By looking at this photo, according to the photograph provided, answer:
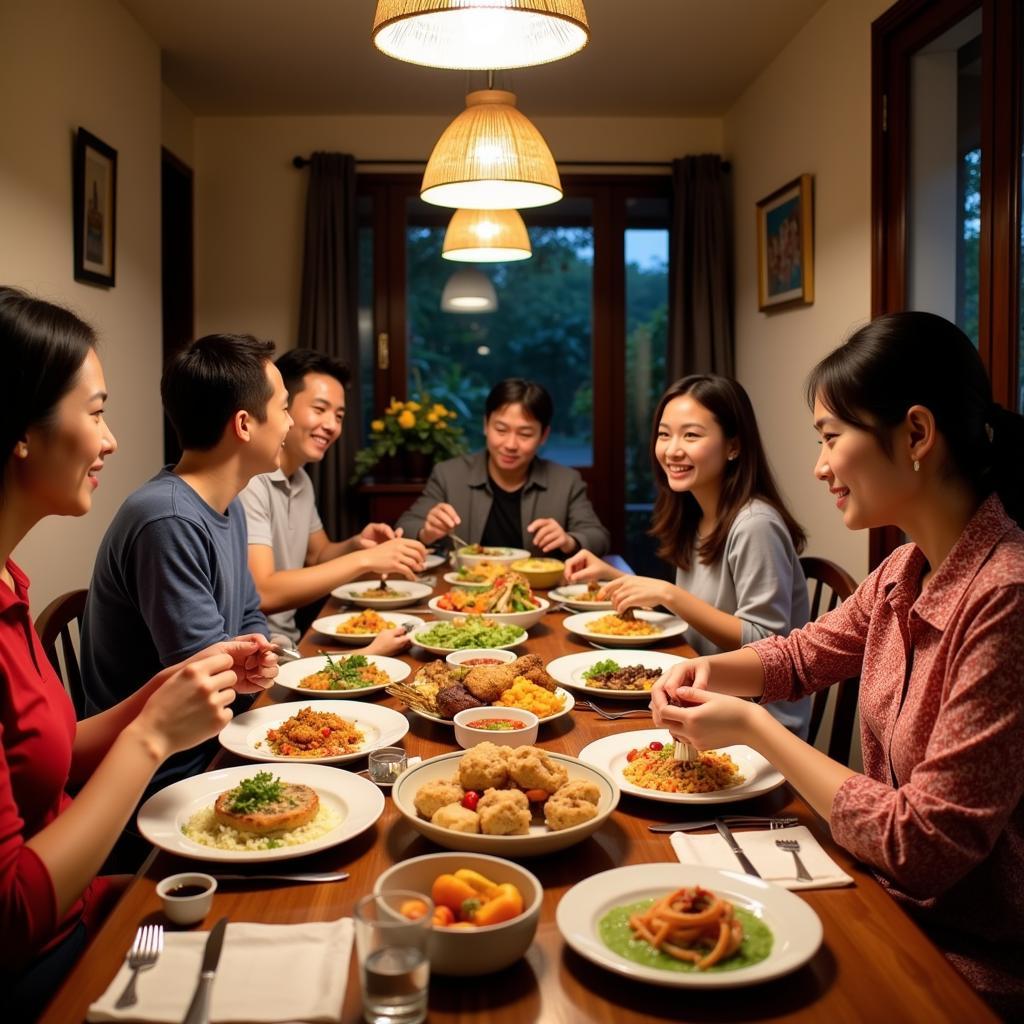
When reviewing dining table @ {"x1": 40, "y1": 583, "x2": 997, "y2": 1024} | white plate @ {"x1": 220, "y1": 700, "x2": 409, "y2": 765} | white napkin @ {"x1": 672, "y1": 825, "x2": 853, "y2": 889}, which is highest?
white plate @ {"x1": 220, "y1": 700, "x2": 409, "y2": 765}

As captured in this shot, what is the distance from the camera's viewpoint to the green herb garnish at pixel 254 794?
1316 mm

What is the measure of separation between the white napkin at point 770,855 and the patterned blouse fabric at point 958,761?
0.15ft

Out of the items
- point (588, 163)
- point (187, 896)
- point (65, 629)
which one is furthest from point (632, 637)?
point (588, 163)

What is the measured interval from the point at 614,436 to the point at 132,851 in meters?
4.45

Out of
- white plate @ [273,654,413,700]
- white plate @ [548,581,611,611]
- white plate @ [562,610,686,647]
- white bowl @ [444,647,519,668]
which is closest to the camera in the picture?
white plate @ [273,654,413,700]

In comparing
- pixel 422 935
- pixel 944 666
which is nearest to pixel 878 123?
pixel 944 666

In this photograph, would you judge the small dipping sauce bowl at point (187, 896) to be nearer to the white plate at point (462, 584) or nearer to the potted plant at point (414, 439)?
the white plate at point (462, 584)

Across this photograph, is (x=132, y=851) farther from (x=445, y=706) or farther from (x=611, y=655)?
(x=611, y=655)

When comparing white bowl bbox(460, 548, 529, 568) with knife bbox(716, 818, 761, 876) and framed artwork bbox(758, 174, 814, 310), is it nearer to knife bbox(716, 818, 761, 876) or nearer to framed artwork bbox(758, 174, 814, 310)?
framed artwork bbox(758, 174, 814, 310)

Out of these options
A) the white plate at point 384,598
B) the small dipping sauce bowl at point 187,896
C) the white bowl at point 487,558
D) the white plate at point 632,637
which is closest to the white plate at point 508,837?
the small dipping sauce bowl at point 187,896

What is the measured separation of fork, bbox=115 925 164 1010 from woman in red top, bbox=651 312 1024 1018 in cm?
76

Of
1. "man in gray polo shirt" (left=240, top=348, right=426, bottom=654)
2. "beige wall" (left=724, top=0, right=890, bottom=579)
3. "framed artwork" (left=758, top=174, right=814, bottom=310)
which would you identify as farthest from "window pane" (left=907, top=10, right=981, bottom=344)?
"man in gray polo shirt" (left=240, top=348, right=426, bottom=654)

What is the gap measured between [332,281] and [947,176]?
3.27 meters

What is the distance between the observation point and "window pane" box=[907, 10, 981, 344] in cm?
323
